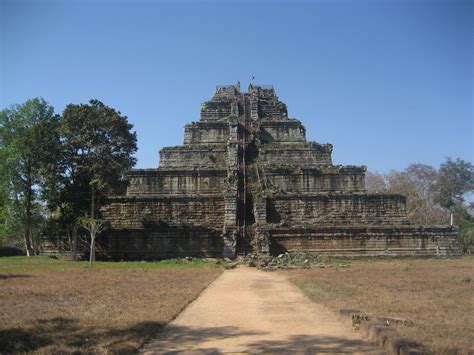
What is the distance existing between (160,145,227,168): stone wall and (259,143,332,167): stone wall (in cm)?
299

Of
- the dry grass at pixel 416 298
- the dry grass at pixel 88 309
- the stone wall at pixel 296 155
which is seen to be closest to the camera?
the dry grass at pixel 88 309

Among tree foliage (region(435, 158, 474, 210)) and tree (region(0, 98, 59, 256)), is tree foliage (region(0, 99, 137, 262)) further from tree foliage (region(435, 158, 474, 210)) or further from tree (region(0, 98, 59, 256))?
tree foliage (region(435, 158, 474, 210))

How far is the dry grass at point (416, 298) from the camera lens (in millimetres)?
6684

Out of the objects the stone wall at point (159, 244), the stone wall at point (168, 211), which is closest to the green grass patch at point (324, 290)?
the stone wall at point (159, 244)

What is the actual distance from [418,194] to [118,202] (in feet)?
106

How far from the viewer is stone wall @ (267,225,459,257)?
81.1 feet

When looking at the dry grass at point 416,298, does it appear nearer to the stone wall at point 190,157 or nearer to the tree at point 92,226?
the tree at point 92,226

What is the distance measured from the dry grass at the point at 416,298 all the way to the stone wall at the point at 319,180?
1208cm

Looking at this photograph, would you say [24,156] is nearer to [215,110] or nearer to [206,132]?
[206,132]

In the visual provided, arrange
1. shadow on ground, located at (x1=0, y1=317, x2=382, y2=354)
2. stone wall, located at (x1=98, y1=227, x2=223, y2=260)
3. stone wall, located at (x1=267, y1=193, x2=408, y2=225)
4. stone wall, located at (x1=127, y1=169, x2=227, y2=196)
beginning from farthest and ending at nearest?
stone wall, located at (x1=127, y1=169, x2=227, y2=196) → stone wall, located at (x1=267, y1=193, x2=408, y2=225) → stone wall, located at (x1=98, y1=227, x2=223, y2=260) → shadow on ground, located at (x1=0, y1=317, x2=382, y2=354)

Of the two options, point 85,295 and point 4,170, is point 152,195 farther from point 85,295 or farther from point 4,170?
point 85,295

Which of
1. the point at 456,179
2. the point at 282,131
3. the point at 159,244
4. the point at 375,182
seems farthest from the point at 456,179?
the point at 159,244

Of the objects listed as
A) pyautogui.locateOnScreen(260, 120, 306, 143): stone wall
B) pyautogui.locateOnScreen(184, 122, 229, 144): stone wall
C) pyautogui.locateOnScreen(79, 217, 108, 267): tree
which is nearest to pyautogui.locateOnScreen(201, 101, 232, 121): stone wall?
pyautogui.locateOnScreen(184, 122, 229, 144): stone wall

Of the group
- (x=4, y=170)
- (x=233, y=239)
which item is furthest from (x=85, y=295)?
(x=4, y=170)
